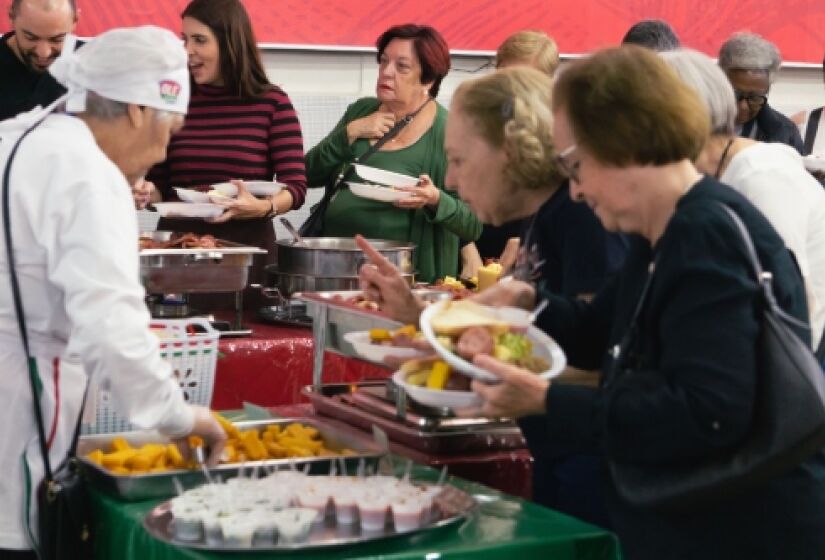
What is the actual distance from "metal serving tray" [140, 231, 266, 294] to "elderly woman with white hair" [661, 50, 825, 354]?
1315 mm

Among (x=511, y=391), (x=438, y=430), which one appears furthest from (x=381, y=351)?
(x=511, y=391)

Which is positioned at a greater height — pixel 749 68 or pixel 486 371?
pixel 749 68

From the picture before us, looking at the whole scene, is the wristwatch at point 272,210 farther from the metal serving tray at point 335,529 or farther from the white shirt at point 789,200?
the metal serving tray at point 335,529

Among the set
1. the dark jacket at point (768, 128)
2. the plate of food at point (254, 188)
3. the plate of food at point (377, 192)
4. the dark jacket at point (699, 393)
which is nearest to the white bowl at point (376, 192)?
the plate of food at point (377, 192)

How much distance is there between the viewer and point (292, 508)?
2043 mm

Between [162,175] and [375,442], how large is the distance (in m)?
1.97

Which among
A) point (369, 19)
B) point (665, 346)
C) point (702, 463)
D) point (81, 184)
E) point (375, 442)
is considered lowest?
point (375, 442)

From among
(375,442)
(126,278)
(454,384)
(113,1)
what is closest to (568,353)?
(454,384)

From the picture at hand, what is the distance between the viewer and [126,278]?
2.04m

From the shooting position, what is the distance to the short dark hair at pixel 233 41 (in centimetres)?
409

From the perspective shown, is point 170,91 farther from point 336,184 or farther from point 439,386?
point 336,184

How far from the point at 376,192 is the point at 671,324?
7.87 feet

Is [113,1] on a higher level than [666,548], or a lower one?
higher

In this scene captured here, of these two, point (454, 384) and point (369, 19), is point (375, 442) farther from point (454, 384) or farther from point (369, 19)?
point (369, 19)
